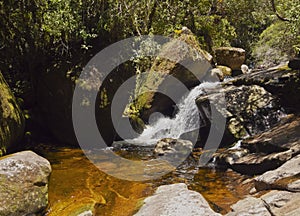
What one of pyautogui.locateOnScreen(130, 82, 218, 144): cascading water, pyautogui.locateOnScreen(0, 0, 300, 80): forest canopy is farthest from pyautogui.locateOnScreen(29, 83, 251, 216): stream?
pyautogui.locateOnScreen(0, 0, 300, 80): forest canopy

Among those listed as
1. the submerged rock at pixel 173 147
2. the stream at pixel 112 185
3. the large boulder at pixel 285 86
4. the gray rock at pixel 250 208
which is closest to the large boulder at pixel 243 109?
the large boulder at pixel 285 86

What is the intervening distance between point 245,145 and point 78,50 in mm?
5389

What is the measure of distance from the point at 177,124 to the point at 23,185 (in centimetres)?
695

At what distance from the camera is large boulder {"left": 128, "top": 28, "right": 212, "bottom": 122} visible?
10609 mm

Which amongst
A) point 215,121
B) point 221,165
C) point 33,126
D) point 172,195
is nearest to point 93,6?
point 33,126

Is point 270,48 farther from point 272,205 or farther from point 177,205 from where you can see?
point 177,205

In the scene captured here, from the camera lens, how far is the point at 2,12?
26.7 ft

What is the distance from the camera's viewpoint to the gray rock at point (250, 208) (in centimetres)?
427

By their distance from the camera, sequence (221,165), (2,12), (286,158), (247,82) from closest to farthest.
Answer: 1. (286,158)
2. (221,165)
3. (2,12)
4. (247,82)

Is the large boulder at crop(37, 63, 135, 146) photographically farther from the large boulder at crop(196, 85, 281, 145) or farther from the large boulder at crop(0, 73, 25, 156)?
the large boulder at crop(196, 85, 281, 145)

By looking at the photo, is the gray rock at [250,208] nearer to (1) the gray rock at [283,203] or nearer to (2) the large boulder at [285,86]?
(1) the gray rock at [283,203]

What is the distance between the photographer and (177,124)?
35.0 ft

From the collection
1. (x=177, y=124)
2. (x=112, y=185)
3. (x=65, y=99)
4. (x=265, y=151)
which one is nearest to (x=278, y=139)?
(x=265, y=151)

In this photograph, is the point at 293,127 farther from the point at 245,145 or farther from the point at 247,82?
the point at 247,82
